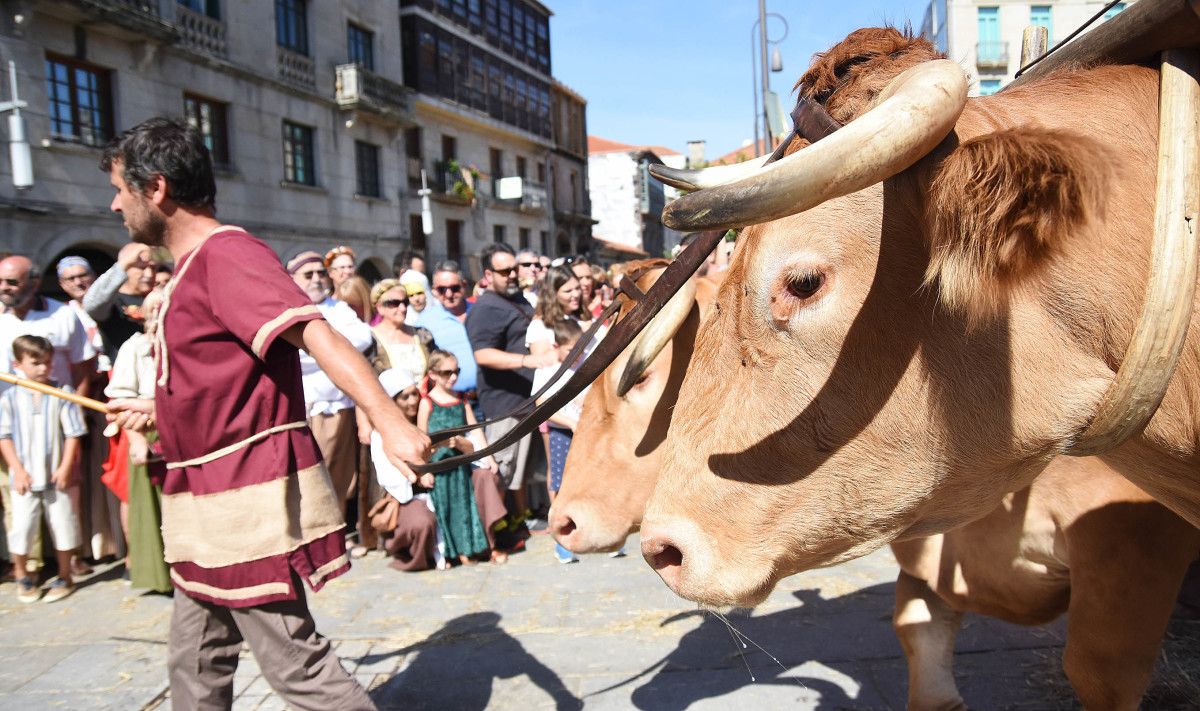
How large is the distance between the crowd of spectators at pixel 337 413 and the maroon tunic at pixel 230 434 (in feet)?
7.99

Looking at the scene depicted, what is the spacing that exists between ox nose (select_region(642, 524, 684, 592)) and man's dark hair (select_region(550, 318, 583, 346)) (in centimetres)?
442

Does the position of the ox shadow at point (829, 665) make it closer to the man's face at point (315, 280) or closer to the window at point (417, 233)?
the man's face at point (315, 280)

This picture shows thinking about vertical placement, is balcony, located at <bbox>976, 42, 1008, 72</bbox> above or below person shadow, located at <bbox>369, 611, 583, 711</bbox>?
above

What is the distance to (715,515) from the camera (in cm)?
147

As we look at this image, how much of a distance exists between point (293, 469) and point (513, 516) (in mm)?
4232

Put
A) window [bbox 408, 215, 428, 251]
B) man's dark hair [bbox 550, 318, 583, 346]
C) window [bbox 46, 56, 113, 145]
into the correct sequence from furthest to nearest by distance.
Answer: window [bbox 408, 215, 428, 251] < window [bbox 46, 56, 113, 145] < man's dark hair [bbox 550, 318, 583, 346]

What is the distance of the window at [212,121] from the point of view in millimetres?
17297

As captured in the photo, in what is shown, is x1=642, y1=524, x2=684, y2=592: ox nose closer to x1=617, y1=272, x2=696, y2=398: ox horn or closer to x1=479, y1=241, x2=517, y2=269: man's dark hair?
x1=617, y1=272, x2=696, y2=398: ox horn

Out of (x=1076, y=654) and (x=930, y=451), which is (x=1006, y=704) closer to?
(x=1076, y=654)

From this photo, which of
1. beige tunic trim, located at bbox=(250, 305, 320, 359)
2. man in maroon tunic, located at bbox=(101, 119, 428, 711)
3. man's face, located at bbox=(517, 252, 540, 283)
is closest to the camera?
beige tunic trim, located at bbox=(250, 305, 320, 359)

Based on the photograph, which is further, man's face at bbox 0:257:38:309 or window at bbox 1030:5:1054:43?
window at bbox 1030:5:1054:43

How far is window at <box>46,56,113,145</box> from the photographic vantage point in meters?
14.0

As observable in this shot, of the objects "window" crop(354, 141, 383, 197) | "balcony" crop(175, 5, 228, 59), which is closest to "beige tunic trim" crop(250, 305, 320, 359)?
"balcony" crop(175, 5, 228, 59)

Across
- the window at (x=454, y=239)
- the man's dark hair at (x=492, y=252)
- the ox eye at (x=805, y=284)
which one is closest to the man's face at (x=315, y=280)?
the man's dark hair at (x=492, y=252)
